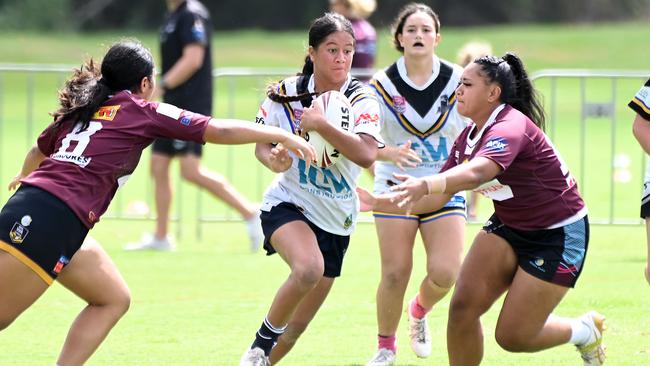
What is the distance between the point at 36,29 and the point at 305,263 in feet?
115

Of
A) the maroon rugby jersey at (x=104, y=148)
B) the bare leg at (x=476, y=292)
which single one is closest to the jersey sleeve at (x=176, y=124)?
the maroon rugby jersey at (x=104, y=148)

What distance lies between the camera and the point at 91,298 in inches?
231

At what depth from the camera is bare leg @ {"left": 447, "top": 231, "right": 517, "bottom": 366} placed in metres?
6.01

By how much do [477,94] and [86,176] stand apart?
201 cm

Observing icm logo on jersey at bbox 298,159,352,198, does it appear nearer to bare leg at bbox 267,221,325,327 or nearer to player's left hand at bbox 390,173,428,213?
bare leg at bbox 267,221,325,327

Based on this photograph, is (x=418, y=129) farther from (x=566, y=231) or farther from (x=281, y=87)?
(x=566, y=231)

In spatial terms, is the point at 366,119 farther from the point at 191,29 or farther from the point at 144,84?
the point at 191,29

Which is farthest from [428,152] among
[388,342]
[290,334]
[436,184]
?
[436,184]

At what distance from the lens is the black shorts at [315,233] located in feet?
21.2

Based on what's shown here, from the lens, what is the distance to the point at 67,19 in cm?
4081

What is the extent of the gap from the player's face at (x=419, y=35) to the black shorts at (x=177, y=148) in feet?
12.0

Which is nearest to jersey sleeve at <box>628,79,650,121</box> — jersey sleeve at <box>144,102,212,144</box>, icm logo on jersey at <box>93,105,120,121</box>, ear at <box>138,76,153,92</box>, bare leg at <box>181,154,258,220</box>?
jersey sleeve at <box>144,102,212,144</box>

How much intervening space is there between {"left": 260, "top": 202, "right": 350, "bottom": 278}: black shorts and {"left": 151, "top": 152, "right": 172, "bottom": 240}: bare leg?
14.7 ft

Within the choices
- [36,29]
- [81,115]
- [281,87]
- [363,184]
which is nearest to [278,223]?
[281,87]
